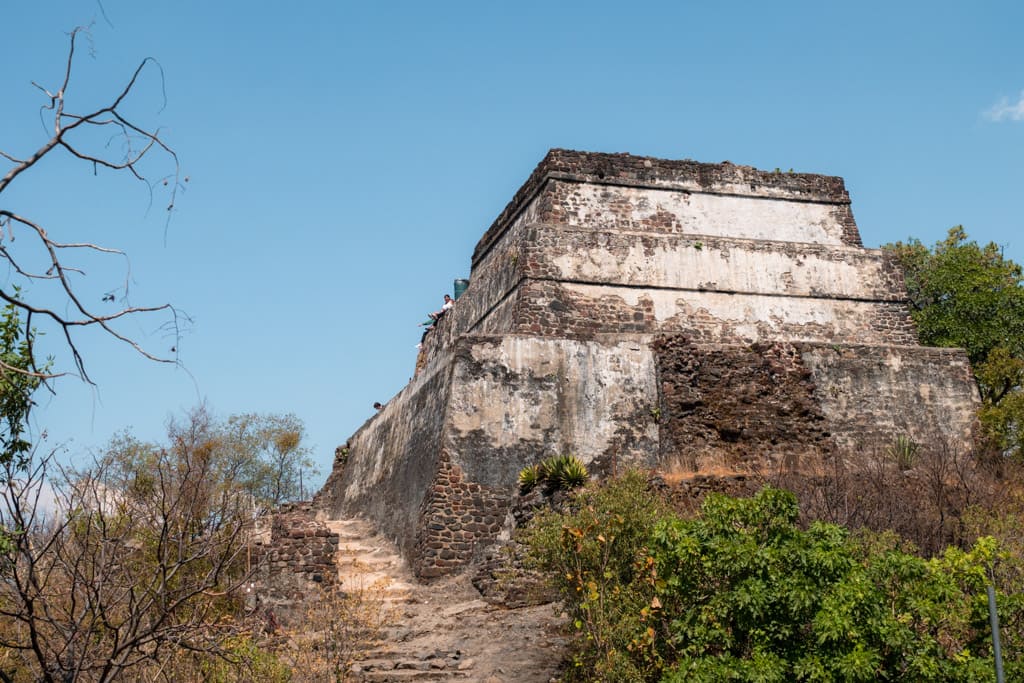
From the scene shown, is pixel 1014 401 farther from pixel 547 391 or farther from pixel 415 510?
pixel 415 510

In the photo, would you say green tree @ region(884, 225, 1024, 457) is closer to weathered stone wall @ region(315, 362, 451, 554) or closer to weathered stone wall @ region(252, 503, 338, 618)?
weathered stone wall @ region(315, 362, 451, 554)

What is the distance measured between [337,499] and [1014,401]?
447 inches

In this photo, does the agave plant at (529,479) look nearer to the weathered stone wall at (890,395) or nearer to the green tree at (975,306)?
the weathered stone wall at (890,395)

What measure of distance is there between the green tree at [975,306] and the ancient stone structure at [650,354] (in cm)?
166

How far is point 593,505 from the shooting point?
8.60 meters

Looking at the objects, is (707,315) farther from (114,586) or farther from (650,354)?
(114,586)

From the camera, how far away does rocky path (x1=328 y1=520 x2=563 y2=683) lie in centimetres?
819

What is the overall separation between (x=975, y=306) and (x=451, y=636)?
43.9 feet

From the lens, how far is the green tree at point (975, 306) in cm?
1616

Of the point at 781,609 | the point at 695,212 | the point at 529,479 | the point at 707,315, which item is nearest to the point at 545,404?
the point at 529,479

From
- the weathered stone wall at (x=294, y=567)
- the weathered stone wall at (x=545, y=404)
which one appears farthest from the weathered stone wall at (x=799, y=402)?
the weathered stone wall at (x=294, y=567)

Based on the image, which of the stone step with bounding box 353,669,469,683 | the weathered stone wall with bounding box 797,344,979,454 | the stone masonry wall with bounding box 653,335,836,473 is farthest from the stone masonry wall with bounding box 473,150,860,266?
the stone step with bounding box 353,669,469,683

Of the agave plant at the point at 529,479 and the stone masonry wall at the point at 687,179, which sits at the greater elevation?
the stone masonry wall at the point at 687,179

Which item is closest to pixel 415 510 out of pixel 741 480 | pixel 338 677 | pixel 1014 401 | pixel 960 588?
pixel 741 480
